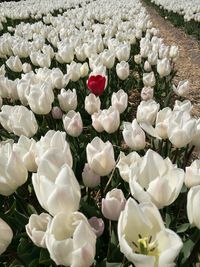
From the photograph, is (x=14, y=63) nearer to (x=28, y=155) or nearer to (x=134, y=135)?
(x=134, y=135)

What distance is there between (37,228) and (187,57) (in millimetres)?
7865

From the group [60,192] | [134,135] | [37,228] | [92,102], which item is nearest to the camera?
[60,192]

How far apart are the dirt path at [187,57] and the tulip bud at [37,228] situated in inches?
155

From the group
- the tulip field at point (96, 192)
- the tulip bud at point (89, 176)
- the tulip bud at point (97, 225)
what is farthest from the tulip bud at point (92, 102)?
the tulip bud at point (97, 225)

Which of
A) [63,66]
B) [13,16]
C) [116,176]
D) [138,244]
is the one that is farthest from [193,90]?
[13,16]

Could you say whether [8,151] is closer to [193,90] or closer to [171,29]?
[193,90]

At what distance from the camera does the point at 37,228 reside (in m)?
1.51

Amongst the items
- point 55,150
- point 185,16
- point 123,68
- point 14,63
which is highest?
point 55,150

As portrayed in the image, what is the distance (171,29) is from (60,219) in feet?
42.6

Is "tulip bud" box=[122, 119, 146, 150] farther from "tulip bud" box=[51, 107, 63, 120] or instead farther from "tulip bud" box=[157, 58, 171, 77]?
"tulip bud" box=[157, 58, 171, 77]

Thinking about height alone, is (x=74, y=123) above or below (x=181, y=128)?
below

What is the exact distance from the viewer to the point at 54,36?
636 cm

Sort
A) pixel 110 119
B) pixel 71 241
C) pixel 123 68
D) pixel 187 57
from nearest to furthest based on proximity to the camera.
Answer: pixel 71 241
pixel 110 119
pixel 123 68
pixel 187 57

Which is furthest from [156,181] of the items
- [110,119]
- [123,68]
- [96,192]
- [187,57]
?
[187,57]
